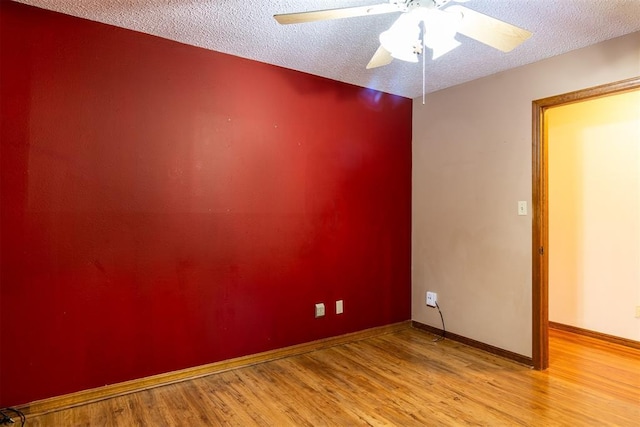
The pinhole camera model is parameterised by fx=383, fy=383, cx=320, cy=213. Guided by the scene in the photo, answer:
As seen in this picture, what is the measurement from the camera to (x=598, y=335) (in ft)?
11.1

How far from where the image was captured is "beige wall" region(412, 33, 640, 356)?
272 cm

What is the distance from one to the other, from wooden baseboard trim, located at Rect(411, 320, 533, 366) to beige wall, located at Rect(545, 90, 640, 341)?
111 centimetres

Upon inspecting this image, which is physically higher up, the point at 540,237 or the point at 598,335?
the point at 540,237

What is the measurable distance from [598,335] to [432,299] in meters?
1.46

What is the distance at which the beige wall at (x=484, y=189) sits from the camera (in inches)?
107

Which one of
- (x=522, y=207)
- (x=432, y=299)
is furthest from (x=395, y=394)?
(x=522, y=207)

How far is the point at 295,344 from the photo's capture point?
304 centimetres

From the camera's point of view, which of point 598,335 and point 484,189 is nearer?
point 484,189

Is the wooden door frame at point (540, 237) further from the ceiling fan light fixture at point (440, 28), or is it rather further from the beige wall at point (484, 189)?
the ceiling fan light fixture at point (440, 28)

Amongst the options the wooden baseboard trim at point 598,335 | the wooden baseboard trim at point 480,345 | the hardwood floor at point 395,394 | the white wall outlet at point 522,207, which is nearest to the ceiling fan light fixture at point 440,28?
the white wall outlet at point 522,207

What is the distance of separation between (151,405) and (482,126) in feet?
10.2

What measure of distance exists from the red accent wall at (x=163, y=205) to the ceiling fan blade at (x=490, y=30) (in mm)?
1588

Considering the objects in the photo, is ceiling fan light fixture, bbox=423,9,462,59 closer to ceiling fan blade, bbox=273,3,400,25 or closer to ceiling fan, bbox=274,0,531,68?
ceiling fan, bbox=274,0,531,68

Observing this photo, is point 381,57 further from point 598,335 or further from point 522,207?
point 598,335
